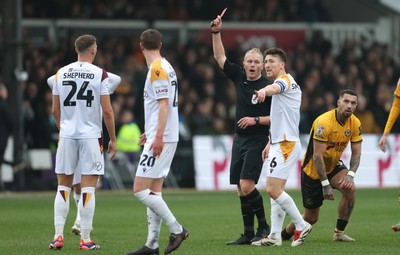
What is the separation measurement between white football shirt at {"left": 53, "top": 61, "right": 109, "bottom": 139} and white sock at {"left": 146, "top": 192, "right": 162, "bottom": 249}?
1556 millimetres

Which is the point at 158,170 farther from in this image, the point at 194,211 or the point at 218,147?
the point at 218,147

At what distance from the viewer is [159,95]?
449 inches

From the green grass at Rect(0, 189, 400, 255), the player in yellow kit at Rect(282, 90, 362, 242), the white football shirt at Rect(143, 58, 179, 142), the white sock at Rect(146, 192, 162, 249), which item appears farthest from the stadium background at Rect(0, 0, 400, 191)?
the white football shirt at Rect(143, 58, 179, 142)

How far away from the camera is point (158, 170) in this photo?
11484 millimetres

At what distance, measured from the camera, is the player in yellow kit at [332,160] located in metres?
13.3

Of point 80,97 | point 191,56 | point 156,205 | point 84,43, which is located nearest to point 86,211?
point 80,97

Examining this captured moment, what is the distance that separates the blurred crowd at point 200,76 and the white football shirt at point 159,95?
14.9m

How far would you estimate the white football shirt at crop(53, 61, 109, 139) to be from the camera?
41.8 feet

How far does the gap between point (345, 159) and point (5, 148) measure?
774cm

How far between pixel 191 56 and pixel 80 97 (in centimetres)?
1797

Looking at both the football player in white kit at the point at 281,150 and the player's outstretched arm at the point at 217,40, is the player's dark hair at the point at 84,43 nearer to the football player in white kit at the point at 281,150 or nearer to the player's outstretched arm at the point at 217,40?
the player's outstretched arm at the point at 217,40

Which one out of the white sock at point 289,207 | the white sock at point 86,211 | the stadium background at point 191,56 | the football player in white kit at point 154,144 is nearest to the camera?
the football player in white kit at point 154,144

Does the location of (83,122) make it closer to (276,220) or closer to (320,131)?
(276,220)

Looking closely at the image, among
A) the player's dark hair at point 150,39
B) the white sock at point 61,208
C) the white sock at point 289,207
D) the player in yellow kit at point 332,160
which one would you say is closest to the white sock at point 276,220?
the white sock at point 289,207
